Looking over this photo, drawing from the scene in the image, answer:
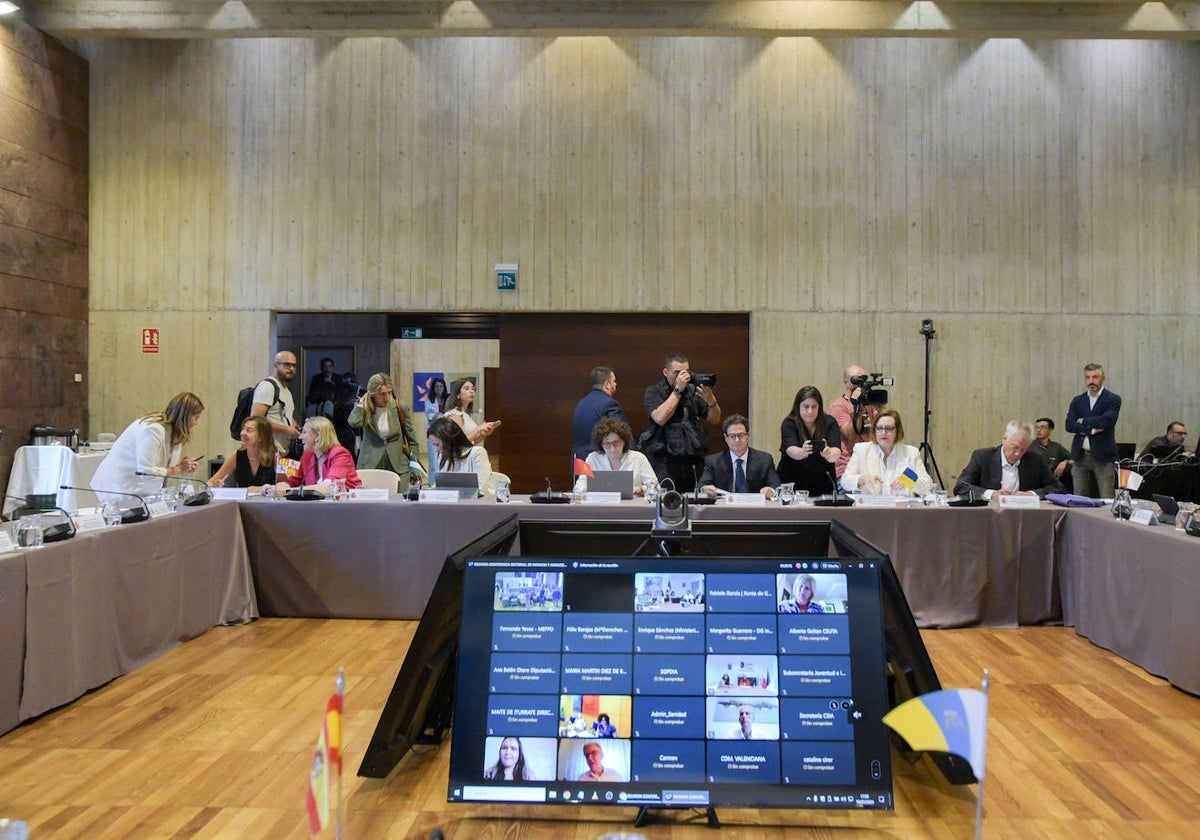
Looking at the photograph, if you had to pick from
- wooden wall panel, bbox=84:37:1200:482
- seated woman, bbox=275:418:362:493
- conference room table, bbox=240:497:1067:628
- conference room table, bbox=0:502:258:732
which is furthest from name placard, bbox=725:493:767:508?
wooden wall panel, bbox=84:37:1200:482

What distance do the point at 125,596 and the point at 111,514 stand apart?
36 cm

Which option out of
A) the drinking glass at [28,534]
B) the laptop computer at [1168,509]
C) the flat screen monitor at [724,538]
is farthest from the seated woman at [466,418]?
the laptop computer at [1168,509]

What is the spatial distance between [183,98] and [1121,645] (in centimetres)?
796

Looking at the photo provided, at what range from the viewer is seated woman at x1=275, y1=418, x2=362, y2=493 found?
16.4 feet

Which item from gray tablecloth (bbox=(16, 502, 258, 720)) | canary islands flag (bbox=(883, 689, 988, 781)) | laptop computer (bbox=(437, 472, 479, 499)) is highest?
laptop computer (bbox=(437, 472, 479, 499))

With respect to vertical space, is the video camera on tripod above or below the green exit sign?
below

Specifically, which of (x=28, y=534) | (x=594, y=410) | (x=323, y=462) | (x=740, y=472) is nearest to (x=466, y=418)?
(x=594, y=410)

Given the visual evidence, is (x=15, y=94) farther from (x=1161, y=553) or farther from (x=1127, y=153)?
(x=1127, y=153)

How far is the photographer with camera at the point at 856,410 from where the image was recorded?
585 cm

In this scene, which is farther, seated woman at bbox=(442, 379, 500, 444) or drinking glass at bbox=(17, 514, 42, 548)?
seated woman at bbox=(442, 379, 500, 444)

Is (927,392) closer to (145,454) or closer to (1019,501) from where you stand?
(1019,501)

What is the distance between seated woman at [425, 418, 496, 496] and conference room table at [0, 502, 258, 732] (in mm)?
1131

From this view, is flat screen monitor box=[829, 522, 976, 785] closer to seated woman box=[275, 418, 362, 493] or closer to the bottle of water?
the bottle of water

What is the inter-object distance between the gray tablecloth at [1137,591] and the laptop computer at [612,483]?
215 centimetres
